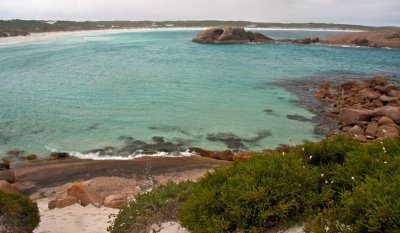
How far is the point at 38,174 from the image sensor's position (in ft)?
48.9

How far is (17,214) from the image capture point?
303 inches

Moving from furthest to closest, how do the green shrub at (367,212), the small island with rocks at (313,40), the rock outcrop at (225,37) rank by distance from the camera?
the rock outcrop at (225,37)
the small island with rocks at (313,40)
the green shrub at (367,212)

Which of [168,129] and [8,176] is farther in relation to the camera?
[168,129]

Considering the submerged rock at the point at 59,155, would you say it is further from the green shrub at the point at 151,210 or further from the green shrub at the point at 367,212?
the green shrub at the point at 367,212

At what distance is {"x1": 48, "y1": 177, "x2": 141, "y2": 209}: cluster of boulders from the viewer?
11070mm

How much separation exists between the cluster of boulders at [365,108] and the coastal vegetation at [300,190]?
11.6 m

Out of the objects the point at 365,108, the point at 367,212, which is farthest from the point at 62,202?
the point at 365,108

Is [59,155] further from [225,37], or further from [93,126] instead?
[225,37]

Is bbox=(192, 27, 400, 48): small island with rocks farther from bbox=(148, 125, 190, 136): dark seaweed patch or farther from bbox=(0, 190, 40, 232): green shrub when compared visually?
bbox=(0, 190, 40, 232): green shrub

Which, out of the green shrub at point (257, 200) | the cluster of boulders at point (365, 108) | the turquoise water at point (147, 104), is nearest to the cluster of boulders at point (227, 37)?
the turquoise water at point (147, 104)

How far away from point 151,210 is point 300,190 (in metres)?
3.03

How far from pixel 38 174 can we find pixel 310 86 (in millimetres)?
25638

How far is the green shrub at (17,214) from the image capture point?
747cm

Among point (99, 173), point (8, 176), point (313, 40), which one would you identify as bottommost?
point (313, 40)
